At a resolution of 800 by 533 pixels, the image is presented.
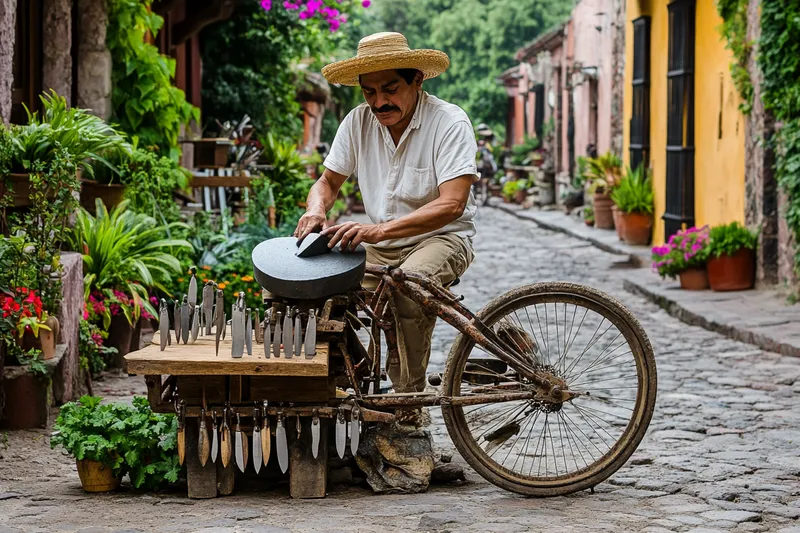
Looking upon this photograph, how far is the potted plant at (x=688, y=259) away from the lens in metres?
11.9

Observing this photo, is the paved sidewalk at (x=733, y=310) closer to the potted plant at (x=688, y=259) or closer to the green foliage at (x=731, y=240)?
the potted plant at (x=688, y=259)

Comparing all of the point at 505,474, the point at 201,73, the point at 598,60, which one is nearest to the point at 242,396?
the point at 505,474

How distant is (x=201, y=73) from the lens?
15703 millimetres

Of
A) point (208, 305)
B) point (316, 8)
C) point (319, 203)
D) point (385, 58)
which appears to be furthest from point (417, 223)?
point (316, 8)

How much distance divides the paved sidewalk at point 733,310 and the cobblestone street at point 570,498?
5.56 feet

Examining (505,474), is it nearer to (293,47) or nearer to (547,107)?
(293,47)

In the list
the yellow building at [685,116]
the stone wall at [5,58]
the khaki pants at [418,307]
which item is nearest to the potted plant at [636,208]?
the yellow building at [685,116]

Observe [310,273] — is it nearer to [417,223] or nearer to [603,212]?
[417,223]

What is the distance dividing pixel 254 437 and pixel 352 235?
0.83 metres

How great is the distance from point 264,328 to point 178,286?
447 centimetres

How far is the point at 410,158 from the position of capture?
502cm

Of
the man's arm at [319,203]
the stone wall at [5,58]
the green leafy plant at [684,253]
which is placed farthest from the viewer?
the green leafy plant at [684,253]

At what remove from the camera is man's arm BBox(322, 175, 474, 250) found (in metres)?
4.71

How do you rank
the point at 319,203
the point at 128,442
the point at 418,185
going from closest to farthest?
the point at 128,442 → the point at 418,185 → the point at 319,203
